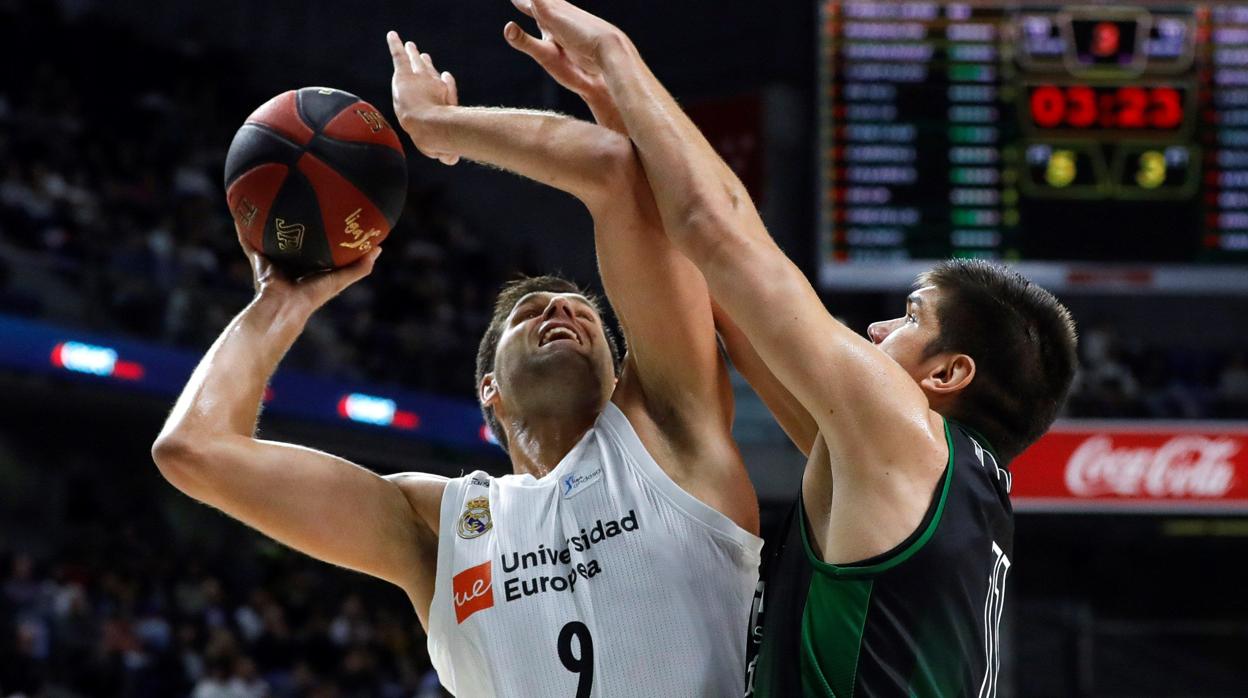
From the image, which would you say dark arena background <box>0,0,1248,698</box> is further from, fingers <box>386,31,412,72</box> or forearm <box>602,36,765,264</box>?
forearm <box>602,36,765,264</box>

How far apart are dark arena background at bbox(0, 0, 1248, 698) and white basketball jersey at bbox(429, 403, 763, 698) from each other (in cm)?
714

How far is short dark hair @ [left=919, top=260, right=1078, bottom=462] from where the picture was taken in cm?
250

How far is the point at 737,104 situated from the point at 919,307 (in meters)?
12.0

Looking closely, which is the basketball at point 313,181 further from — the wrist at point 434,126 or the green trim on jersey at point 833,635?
the green trim on jersey at point 833,635

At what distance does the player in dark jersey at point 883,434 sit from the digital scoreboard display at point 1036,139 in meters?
7.33

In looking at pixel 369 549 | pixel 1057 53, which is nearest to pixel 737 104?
pixel 1057 53

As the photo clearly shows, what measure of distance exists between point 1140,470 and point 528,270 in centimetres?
703

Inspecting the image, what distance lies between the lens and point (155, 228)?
12.9 meters

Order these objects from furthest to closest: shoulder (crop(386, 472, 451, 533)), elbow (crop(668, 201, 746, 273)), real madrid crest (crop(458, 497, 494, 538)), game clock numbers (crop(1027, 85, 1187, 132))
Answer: game clock numbers (crop(1027, 85, 1187, 132)), shoulder (crop(386, 472, 451, 533)), real madrid crest (crop(458, 497, 494, 538)), elbow (crop(668, 201, 746, 273))

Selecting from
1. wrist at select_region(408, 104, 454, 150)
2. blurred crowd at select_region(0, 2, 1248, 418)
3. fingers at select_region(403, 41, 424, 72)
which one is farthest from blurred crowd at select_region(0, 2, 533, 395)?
wrist at select_region(408, 104, 454, 150)

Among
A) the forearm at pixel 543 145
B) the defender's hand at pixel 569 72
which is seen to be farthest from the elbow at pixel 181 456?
the defender's hand at pixel 569 72

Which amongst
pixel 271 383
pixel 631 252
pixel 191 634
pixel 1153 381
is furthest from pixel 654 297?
pixel 1153 381

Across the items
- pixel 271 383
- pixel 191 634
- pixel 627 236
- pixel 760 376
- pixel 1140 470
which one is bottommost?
pixel 191 634

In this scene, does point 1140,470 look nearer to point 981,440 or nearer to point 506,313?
point 506,313
